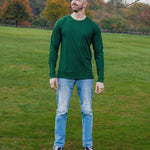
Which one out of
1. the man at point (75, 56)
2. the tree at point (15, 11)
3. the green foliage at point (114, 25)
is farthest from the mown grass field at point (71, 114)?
the green foliage at point (114, 25)

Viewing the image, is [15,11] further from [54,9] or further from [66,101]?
[66,101]

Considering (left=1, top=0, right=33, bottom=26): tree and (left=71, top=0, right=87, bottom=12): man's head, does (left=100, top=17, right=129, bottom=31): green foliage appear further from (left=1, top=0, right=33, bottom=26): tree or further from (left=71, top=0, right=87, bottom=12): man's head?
(left=71, top=0, right=87, bottom=12): man's head

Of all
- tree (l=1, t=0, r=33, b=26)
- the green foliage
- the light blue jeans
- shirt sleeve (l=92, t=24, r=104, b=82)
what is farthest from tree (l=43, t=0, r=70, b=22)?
the light blue jeans

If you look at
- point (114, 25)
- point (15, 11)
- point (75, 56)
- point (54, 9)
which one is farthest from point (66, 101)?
point (114, 25)

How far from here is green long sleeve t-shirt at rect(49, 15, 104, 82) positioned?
3854 mm

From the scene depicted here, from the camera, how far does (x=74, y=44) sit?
3.88m

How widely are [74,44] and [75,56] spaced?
16 cm

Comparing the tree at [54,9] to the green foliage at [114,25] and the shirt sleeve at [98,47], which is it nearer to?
the green foliage at [114,25]

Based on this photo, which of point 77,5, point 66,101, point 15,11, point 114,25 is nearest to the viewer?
point 77,5

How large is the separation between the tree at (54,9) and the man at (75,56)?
276ft

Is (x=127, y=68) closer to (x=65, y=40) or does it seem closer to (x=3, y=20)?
(x=65, y=40)

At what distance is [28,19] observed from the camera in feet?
286

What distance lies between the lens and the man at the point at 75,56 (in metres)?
3.86

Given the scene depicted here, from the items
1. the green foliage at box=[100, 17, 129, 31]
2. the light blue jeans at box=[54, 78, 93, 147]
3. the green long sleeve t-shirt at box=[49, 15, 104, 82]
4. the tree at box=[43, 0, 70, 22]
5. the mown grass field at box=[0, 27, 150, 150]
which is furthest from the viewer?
the green foliage at box=[100, 17, 129, 31]
